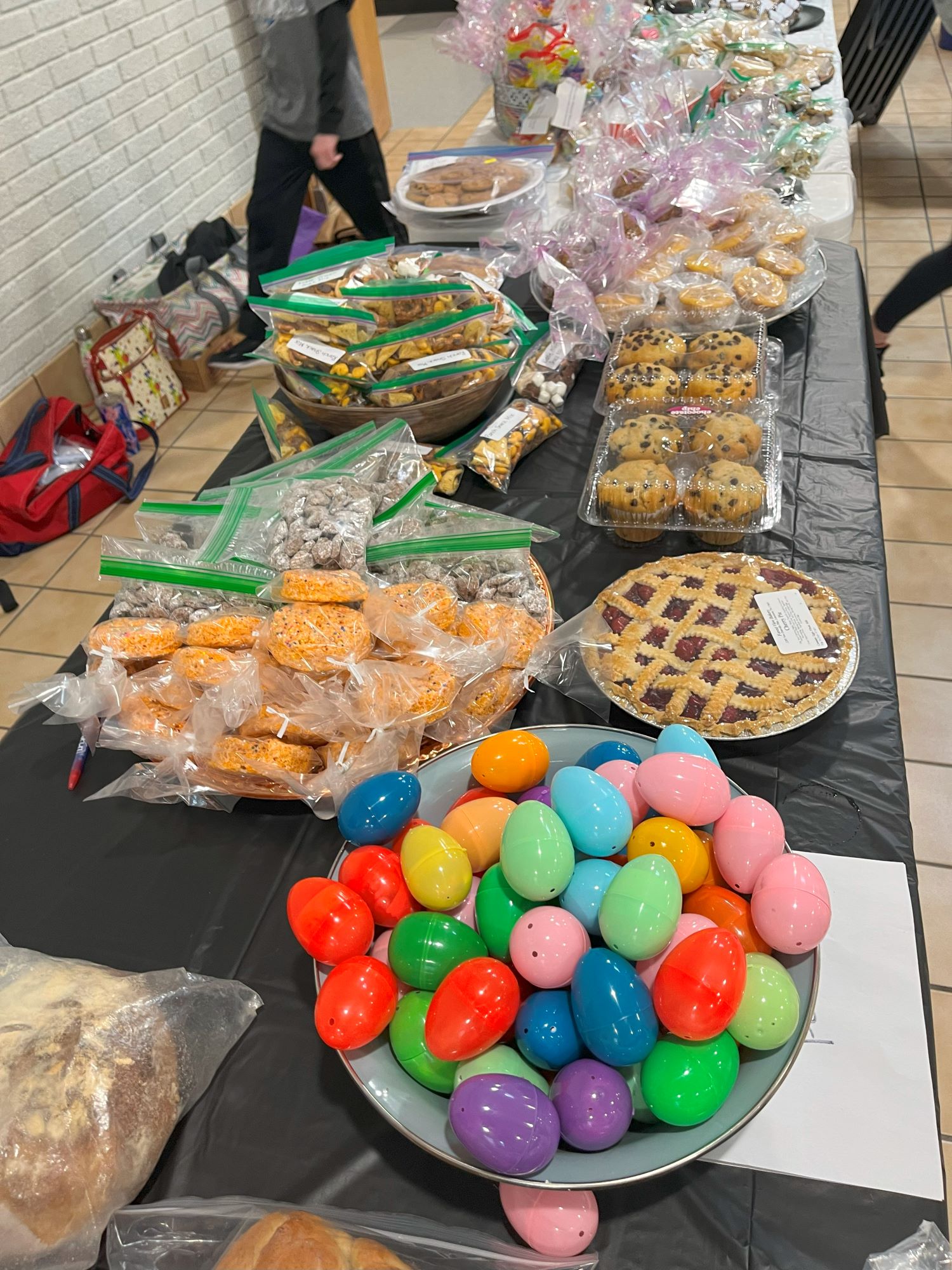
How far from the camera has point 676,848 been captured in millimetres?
755

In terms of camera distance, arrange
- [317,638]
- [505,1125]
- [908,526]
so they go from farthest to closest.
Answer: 1. [908,526]
2. [317,638]
3. [505,1125]

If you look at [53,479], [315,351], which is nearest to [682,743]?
[315,351]

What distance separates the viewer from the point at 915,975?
80 centimetres

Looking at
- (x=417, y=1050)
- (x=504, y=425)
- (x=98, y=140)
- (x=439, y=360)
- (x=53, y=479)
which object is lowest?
(x=53, y=479)

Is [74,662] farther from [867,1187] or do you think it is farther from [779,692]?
[867,1187]

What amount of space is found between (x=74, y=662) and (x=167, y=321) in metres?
2.31

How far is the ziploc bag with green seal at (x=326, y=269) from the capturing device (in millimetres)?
1529

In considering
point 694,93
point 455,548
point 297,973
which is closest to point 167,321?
point 694,93

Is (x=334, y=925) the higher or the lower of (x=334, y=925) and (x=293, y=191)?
the lower

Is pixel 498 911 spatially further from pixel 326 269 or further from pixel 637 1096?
pixel 326 269

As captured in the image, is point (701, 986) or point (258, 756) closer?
point (701, 986)

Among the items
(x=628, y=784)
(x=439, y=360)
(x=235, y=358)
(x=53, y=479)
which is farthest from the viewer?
(x=235, y=358)

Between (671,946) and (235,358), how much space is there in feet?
10.5

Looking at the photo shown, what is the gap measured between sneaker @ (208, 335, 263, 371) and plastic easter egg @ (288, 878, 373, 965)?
2963 mm
